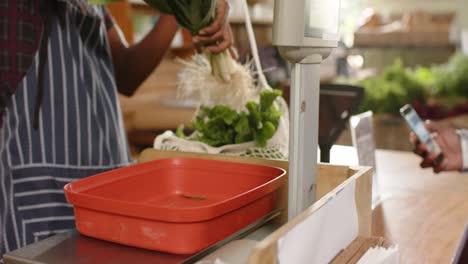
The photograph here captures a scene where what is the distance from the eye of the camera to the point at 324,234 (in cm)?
70

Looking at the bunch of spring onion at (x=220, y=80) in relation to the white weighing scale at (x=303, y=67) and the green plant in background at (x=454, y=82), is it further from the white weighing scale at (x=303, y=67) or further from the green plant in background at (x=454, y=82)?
the green plant in background at (x=454, y=82)

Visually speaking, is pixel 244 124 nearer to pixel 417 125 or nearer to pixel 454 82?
pixel 417 125

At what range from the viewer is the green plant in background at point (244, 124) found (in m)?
1.18

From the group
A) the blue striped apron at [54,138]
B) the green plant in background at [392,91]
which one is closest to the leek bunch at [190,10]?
the blue striped apron at [54,138]

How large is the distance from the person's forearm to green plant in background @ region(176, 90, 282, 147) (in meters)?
0.42

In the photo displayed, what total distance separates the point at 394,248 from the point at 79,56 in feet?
3.01

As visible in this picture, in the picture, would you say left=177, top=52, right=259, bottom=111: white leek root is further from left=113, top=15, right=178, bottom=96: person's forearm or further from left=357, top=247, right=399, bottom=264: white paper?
left=357, top=247, right=399, bottom=264: white paper

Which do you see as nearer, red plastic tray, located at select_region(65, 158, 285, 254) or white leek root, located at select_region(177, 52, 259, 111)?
red plastic tray, located at select_region(65, 158, 285, 254)

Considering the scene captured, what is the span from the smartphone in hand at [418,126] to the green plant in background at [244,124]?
36cm

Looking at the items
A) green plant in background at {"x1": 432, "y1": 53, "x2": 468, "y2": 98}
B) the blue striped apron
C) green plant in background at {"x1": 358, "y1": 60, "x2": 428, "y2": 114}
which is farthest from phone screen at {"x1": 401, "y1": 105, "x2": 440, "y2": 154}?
green plant in background at {"x1": 432, "y1": 53, "x2": 468, "y2": 98}

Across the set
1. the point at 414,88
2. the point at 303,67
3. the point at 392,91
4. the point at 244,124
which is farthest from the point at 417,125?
the point at 414,88

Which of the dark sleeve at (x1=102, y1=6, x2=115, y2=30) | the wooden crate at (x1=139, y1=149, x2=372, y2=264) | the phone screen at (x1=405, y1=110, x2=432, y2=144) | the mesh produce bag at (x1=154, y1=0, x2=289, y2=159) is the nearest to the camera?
the wooden crate at (x1=139, y1=149, x2=372, y2=264)

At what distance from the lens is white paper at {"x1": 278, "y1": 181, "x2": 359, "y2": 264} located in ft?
1.97

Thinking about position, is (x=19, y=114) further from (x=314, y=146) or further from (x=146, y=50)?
(x=314, y=146)
